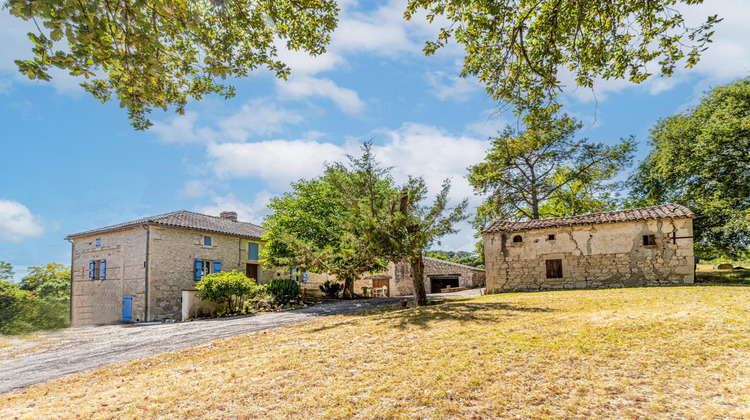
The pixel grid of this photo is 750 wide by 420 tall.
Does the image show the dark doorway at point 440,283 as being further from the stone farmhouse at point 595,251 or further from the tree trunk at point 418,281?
the tree trunk at point 418,281

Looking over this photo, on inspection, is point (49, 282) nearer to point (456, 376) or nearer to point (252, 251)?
point (252, 251)

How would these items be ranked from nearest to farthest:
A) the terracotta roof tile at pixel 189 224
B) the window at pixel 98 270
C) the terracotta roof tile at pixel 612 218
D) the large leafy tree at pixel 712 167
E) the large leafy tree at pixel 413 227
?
1. the large leafy tree at pixel 413 227
2. the terracotta roof tile at pixel 612 218
3. the large leafy tree at pixel 712 167
4. the terracotta roof tile at pixel 189 224
5. the window at pixel 98 270

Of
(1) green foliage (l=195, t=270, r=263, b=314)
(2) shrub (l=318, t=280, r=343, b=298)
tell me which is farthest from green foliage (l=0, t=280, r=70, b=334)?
(2) shrub (l=318, t=280, r=343, b=298)

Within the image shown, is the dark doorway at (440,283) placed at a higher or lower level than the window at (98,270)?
lower

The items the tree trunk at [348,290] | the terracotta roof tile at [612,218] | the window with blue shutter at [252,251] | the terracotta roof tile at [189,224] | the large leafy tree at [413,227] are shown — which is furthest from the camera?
the tree trunk at [348,290]

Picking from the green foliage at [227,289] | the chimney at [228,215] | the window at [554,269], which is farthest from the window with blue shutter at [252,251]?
the window at [554,269]

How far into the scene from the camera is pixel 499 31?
17.8ft

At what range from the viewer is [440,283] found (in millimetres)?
36000

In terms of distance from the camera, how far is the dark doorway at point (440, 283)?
116 ft

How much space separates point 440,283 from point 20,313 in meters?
30.3

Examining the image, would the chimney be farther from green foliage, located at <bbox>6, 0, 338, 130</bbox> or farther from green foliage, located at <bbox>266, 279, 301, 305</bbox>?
green foliage, located at <bbox>6, 0, 338, 130</bbox>

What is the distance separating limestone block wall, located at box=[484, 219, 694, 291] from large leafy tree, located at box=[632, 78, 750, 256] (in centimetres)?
365

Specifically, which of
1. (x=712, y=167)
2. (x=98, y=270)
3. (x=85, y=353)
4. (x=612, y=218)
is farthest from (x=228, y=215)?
(x=712, y=167)

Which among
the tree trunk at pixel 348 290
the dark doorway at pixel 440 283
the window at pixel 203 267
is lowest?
the dark doorway at pixel 440 283
